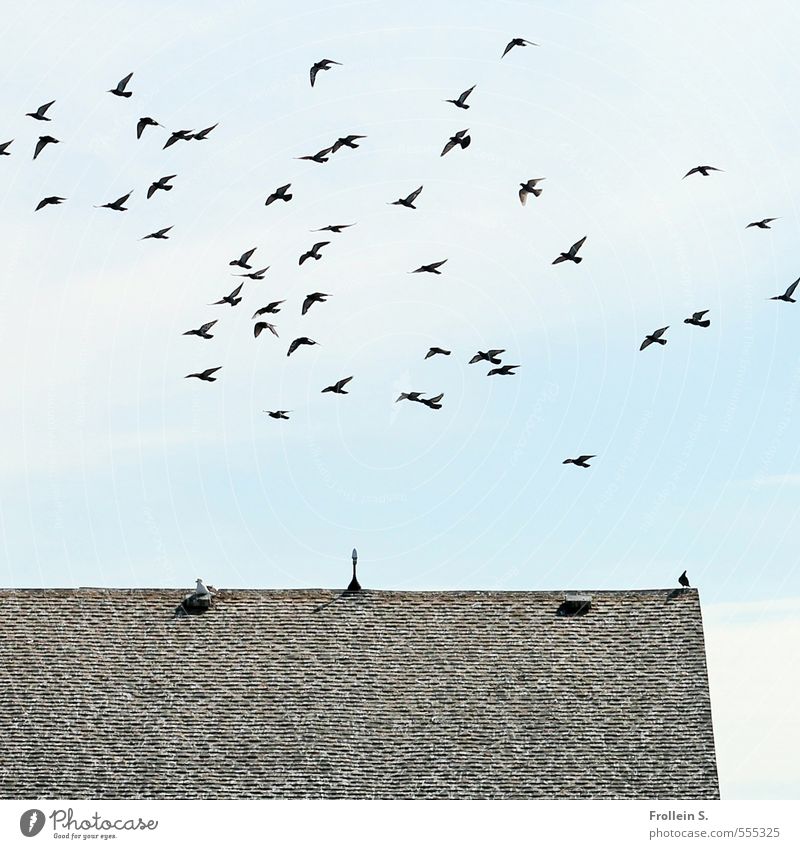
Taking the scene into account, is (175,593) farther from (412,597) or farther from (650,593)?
(650,593)

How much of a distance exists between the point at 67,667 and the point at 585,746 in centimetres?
1292

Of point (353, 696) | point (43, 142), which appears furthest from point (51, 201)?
point (353, 696)

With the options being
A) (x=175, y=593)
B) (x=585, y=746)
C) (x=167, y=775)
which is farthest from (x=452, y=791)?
(x=175, y=593)

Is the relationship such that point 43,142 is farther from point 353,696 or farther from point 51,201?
point 353,696

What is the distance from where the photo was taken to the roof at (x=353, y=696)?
46.3 meters
